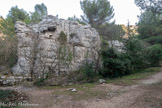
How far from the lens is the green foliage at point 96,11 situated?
1928cm

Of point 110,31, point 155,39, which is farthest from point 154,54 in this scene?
point 110,31

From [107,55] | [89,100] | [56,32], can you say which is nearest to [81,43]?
[56,32]

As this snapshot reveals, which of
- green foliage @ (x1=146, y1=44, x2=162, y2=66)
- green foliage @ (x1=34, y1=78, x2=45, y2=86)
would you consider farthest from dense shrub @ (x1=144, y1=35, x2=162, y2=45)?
green foliage @ (x1=34, y1=78, x2=45, y2=86)

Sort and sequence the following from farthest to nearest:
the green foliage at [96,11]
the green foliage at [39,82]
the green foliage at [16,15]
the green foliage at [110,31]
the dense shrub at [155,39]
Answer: the green foliage at [96,11] < the green foliage at [110,31] < the green foliage at [16,15] < the dense shrub at [155,39] < the green foliage at [39,82]

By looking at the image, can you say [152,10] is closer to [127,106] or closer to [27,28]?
[127,106]

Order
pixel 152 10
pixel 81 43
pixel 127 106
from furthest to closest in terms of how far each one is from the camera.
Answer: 1. pixel 81 43
2. pixel 152 10
3. pixel 127 106

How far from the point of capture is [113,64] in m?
10.2

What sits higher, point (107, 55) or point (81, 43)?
point (81, 43)

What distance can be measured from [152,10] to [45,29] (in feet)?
34.1

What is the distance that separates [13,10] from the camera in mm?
19094

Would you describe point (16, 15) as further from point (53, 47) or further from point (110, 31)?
point (110, 31)

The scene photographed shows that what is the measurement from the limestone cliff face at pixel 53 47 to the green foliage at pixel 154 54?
6171 mm

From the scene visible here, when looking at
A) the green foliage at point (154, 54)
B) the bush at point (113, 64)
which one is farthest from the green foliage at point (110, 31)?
the bush at point (113, 64)

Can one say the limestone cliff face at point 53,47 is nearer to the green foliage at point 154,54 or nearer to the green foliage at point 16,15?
the green foliage at point 154,54
